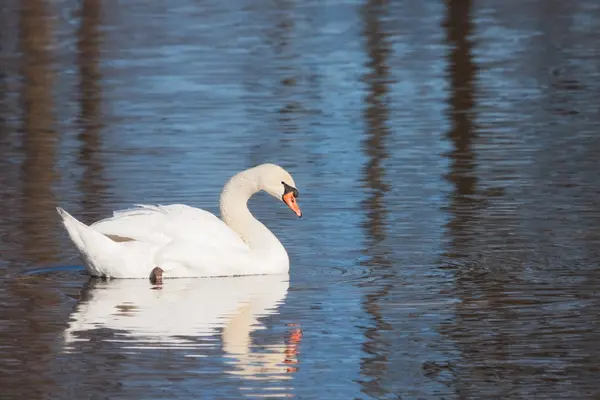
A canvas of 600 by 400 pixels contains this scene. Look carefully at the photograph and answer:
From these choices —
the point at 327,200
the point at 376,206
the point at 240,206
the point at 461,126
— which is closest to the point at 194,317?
the point at 240,206

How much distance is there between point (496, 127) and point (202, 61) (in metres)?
7.49

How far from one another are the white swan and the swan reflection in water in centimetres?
8

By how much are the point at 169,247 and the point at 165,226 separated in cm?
14

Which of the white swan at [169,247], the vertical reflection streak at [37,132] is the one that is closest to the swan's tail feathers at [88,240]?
the white swan at [169,247]

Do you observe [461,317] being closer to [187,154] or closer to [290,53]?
[187,154]

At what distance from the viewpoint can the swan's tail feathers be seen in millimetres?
12219

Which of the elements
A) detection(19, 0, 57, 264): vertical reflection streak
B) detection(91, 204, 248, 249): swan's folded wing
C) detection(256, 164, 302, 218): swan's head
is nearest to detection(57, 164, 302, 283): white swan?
detection(91, 204, 248, 249): swan's folded wing

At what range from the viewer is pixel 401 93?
22219 mm

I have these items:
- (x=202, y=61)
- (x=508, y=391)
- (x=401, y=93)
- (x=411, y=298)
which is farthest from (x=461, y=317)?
(x=202, y=61)

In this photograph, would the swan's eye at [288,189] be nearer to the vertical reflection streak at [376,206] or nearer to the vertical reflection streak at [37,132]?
the vertical reflection streak at [376,206]

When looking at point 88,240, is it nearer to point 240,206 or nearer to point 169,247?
Answer: point 169,247

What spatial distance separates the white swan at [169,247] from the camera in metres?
12.3

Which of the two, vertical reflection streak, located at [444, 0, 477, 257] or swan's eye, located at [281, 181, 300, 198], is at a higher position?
swan's eye, located at [281, 181, 300, 198]

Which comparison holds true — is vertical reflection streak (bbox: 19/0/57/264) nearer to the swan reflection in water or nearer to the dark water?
the dark water
